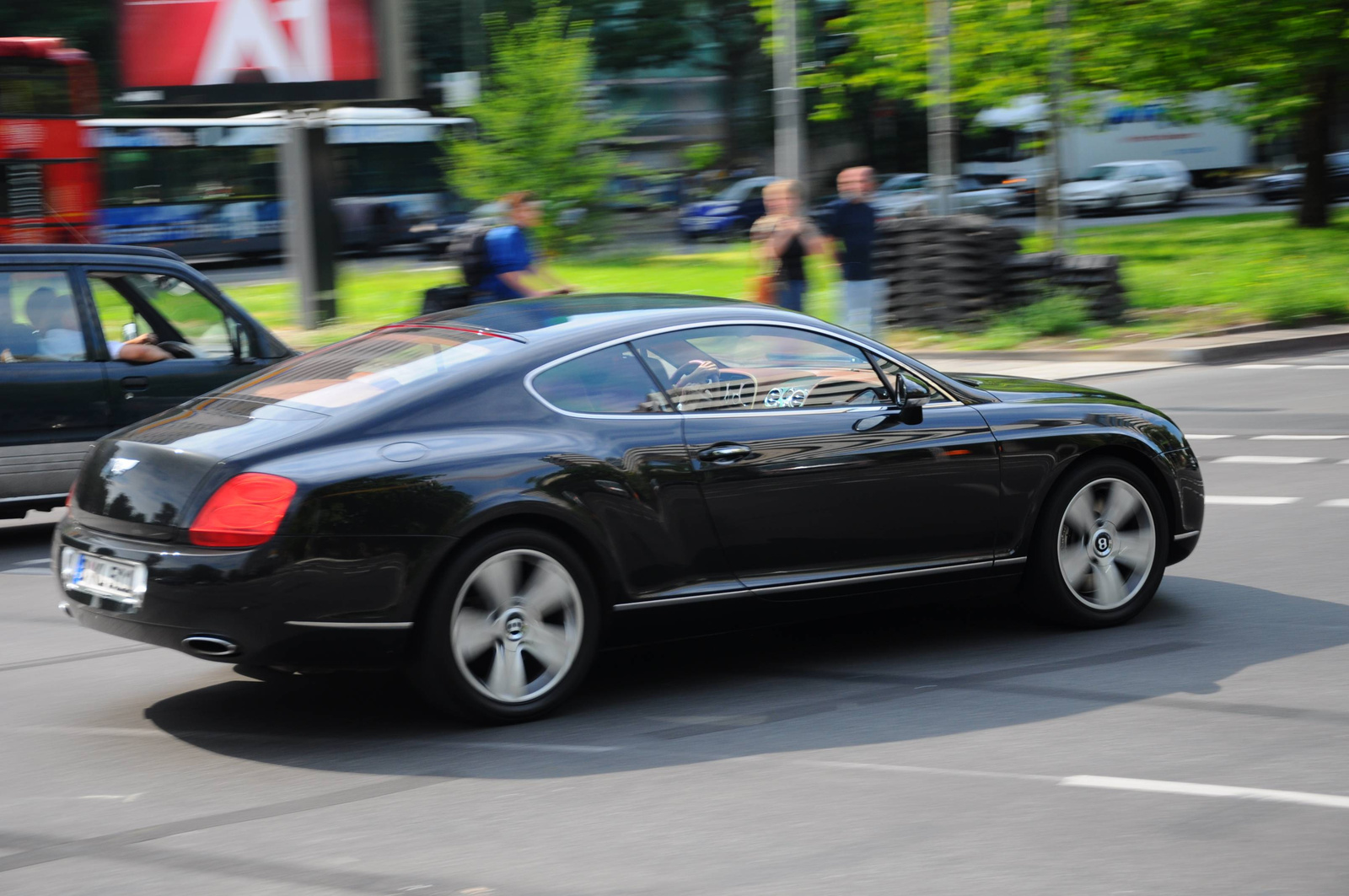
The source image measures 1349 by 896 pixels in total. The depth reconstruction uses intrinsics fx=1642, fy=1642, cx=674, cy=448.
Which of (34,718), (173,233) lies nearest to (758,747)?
(34,718)

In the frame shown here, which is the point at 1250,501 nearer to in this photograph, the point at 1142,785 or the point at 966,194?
the point at 1142,785

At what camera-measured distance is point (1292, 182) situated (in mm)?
44969

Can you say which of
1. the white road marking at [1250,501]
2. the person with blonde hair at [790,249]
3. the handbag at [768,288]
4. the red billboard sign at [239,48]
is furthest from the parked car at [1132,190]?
the white road marking at [1250,501]

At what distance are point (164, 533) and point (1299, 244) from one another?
25967 millimetres

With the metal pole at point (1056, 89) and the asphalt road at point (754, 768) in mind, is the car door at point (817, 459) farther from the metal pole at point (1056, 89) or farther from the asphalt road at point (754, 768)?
the metal pole at point (1056, 89)

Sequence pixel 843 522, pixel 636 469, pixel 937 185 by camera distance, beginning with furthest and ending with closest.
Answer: pixel 937 185
pixel 843 522
pixel 636 469

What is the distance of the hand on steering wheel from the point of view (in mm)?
5637

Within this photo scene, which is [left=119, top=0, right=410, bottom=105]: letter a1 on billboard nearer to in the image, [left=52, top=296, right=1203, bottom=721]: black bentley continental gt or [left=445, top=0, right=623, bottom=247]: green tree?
[left=445, top=0, right=623, bottom=247]: green tree

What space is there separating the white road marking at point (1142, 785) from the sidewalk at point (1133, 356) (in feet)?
36.8

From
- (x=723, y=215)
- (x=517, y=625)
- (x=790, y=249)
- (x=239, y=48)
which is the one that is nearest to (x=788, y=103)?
(x=239, y=48)

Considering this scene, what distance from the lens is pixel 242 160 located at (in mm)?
35250

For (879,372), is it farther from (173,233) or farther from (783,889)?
(173,233)

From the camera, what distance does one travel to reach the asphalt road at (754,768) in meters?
3.97

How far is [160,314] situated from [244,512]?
4.54m
